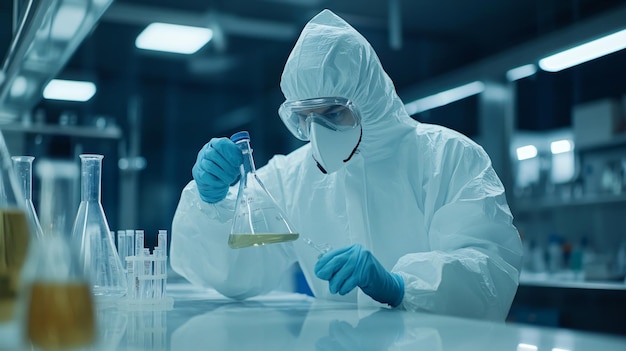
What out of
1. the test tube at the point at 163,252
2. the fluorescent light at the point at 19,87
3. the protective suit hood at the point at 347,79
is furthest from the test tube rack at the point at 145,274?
the fluorescent light at the point at 19,87

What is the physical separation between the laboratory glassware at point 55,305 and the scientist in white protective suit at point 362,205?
0.76m

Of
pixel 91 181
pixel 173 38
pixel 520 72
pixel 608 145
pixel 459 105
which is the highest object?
pixel 173 38

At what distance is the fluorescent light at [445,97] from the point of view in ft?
17.5

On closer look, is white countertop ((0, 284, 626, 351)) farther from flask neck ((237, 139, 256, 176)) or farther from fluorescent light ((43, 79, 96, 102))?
fluorescent light ((43, 79, 96, 102))

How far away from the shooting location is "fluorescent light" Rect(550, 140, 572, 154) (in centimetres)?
469

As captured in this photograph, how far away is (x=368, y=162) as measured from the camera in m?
1.60

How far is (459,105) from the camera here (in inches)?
222

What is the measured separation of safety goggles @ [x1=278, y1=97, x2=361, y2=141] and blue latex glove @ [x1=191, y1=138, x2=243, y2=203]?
171mm

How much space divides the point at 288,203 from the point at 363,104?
15.0 inches

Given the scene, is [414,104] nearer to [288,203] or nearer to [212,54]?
[212,54]

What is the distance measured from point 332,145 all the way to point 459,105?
452cm

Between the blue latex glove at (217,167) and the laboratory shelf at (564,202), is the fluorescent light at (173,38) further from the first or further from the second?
the blue latex glove at (217,167)

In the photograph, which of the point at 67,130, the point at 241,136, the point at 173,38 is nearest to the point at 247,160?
the point at 241,136

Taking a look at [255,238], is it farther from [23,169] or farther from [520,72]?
[520,72]
